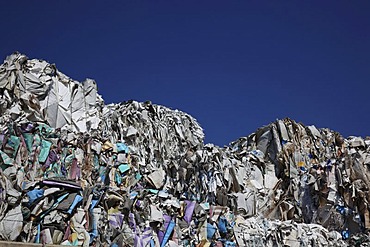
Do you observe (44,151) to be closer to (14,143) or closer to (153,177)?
(14,143)

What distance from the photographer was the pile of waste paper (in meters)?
10.3

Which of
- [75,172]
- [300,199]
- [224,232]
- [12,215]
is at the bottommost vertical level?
[12,215]

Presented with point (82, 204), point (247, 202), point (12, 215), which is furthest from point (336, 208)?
point (12, 215)

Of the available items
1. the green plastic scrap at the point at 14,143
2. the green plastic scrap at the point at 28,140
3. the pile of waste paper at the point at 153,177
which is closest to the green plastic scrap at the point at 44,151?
the pile of waste paper at the point at 153,177

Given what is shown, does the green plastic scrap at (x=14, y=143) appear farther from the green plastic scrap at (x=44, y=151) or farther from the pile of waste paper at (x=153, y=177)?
the green plastic scrap at (x=44, y=151)

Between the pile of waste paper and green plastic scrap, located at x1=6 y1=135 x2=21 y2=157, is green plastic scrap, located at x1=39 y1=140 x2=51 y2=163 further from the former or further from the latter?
green plastic scrap, located at x1=6 y1=135 x2=21 y2=157

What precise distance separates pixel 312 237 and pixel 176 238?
472cm

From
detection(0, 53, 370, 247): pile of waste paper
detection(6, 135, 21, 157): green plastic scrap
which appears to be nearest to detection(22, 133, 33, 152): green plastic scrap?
detection(0, 53, 370, 247): pile of waste paper

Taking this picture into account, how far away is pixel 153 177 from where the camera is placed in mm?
14672

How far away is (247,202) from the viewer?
53.7 feet

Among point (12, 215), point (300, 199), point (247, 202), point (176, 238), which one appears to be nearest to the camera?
point (12, 215)

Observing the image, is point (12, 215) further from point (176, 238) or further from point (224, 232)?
point (224, 232)

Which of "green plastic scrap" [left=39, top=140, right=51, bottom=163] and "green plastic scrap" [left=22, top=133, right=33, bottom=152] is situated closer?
"green plastic scrap" [left=22, top=133, right=33, bottom=152]

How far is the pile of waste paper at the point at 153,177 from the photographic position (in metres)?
10.3
